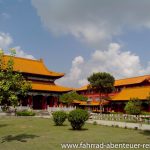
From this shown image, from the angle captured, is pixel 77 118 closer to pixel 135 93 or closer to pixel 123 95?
pixel 135 93

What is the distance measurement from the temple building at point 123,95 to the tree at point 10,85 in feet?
120

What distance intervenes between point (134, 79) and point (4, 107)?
5945 cm

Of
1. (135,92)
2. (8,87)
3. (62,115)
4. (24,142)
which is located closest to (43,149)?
(24,142)

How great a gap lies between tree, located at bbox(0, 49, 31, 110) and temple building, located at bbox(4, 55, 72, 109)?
34643 mm

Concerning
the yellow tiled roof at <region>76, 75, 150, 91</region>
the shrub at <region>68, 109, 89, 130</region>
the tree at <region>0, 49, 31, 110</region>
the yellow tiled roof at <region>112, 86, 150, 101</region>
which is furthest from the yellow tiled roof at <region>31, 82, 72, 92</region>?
the tree at <region>0, 49, 31, 110</region>

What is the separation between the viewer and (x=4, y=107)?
18516mm

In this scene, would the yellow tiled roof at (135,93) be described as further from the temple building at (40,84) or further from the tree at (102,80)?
the temple building at (40,84)

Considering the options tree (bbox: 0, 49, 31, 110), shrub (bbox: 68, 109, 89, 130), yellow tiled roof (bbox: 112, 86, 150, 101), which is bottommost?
shrub (bbox: 68, 109, 89, 130)

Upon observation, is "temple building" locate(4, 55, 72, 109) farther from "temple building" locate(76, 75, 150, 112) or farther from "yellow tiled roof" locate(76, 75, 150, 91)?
"yellow tiled roof" locate(76, 75, 150, 91)

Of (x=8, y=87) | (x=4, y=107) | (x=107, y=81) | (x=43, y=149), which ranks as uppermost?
(x=107, y=81)

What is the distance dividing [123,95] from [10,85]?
4787cm

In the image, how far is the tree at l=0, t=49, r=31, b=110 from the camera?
17.9 meters

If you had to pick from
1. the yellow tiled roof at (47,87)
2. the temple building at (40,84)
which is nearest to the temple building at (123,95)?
the temple building at (40,84)

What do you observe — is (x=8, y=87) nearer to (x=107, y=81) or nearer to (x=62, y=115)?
(x=62, y=115)
